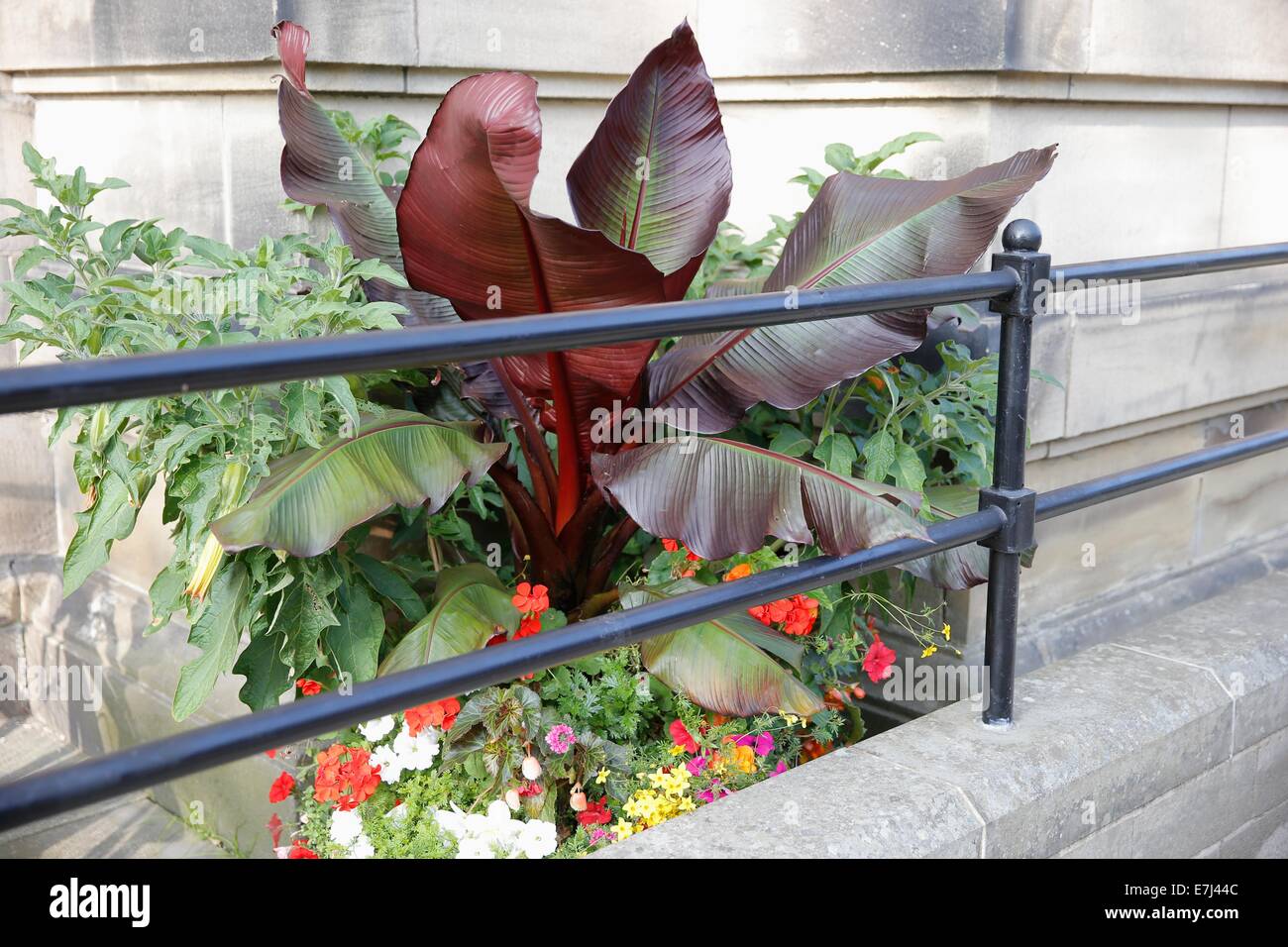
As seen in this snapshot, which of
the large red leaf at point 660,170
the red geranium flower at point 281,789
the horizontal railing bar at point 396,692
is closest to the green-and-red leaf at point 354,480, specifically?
the horizontal railing bar at point 396,692

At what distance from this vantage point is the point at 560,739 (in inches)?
108

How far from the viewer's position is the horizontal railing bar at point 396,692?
1.46m

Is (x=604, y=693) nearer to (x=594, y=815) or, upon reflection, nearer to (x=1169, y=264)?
(x=594, y=815)

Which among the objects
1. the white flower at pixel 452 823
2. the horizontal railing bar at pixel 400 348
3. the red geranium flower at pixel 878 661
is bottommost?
the white flower at pixel 452 823

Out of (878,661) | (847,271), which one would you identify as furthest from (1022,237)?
(878,661)

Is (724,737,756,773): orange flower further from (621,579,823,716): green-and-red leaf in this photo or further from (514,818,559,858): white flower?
(514,818,559,858): white flower

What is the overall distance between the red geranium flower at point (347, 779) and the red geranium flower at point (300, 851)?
0.15 m

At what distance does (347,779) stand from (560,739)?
0.50m

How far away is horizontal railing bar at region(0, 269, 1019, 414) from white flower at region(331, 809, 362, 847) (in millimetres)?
1497

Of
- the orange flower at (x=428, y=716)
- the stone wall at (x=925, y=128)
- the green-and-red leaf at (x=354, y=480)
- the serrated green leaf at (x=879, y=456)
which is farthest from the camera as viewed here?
the stone wall at (x=925, y=128)

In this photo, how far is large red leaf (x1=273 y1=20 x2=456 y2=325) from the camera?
110 inches

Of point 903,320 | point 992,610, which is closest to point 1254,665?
point 992,610

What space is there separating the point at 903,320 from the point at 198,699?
67.3 inches

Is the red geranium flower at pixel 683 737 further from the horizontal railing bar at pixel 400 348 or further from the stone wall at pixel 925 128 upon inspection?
the horizontal railing bar at pixel 400 348
